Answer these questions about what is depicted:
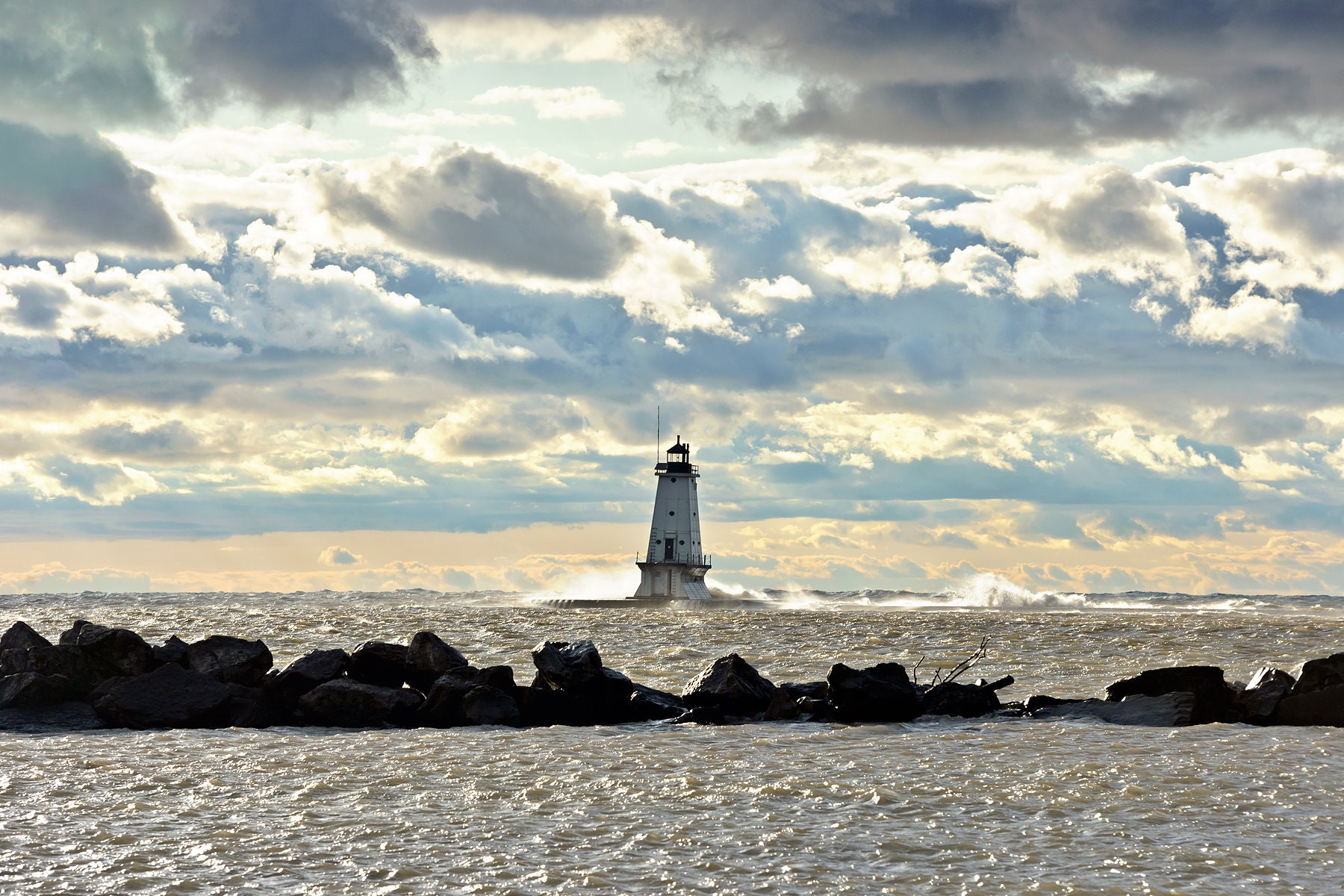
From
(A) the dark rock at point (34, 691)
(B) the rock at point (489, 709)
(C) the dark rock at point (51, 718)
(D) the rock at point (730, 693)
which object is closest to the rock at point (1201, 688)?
(D) the rock at point (730, 693)

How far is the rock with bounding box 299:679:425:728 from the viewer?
2172cm

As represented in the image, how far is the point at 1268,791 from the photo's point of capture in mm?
14680

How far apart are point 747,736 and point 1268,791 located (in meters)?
7.90

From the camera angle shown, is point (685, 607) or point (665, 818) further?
point (685, 607)

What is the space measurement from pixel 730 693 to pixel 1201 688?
323 inches

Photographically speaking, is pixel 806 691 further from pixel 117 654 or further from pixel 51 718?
pixel 51 718

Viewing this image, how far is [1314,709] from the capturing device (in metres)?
20.7

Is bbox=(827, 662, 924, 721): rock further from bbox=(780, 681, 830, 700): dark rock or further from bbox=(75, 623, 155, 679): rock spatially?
bbox=(75, 623, 155, 679): rock

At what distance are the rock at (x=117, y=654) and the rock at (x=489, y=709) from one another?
21.4ft

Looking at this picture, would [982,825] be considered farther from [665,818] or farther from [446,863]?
[446,863]

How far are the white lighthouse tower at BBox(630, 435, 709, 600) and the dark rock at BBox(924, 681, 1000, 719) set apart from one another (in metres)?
56.0

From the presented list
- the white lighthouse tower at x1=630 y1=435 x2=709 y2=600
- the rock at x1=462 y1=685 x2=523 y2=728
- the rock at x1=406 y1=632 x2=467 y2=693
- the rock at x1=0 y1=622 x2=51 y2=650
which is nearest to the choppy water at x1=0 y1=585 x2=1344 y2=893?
the rock at x1=462 y1=685 x2=523 y2=728

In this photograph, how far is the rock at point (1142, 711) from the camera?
2066cm

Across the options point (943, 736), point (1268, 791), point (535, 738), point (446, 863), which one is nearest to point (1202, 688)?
point (943, 736)
